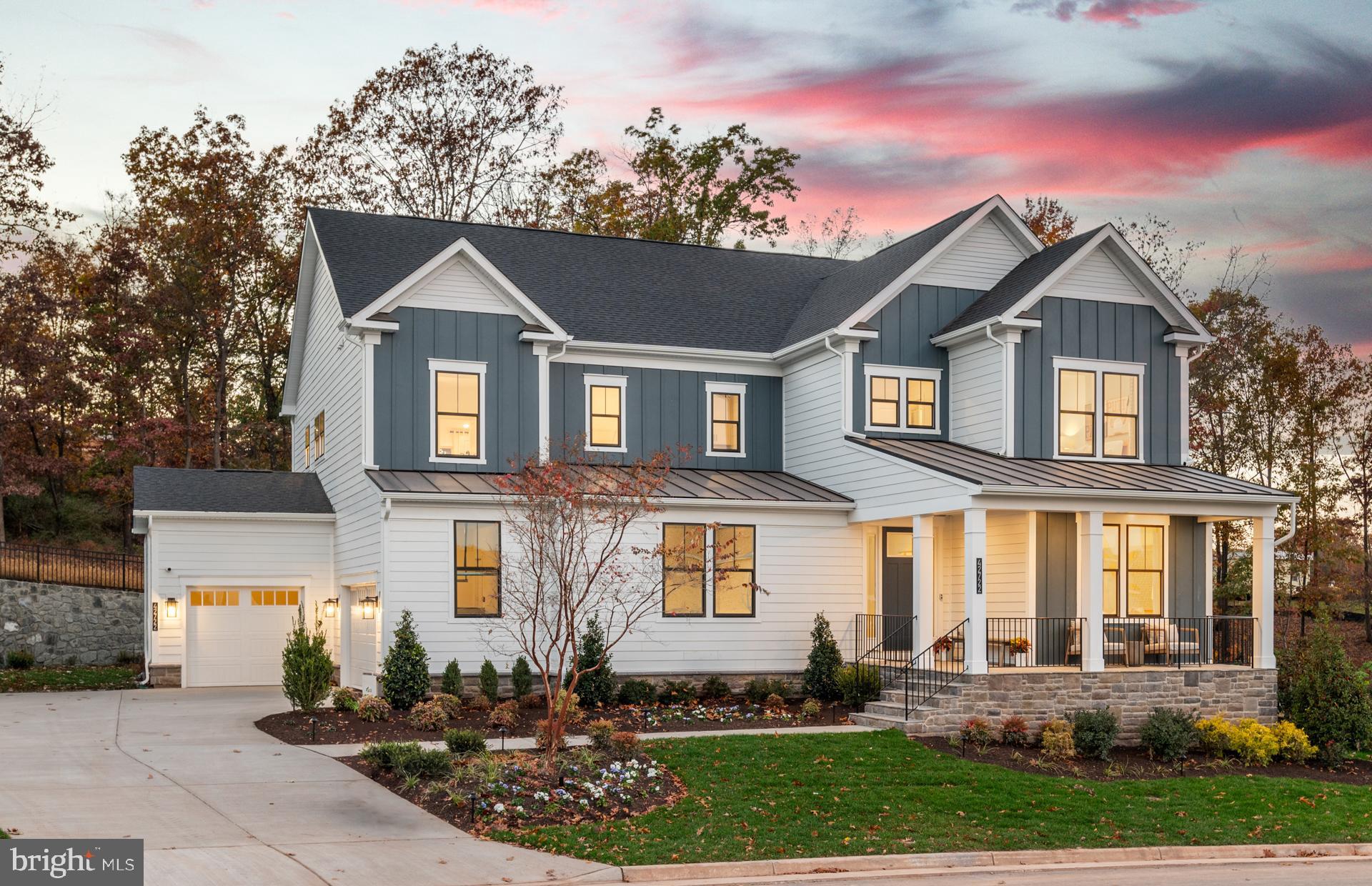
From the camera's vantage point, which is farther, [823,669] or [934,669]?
[823,669]

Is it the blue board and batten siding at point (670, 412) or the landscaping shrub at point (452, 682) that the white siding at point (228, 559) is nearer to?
the blue board and batten siding at point (670, 412)

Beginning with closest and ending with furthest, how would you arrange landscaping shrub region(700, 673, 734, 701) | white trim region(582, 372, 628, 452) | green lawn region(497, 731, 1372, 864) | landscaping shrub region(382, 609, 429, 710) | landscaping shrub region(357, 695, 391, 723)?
1. green lawn region(497, 731, 1372, 864)
2. landscaping shrub region(357, 695, 391, 723)
3. landscaping shrub region(382, 609, 429, 710)
4. landscaping shrub region(700, 673, 734, 701)
5. white trim region(582, 372, 628, 452)

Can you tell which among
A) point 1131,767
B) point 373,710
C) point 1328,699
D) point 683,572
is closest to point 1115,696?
point 1131,767

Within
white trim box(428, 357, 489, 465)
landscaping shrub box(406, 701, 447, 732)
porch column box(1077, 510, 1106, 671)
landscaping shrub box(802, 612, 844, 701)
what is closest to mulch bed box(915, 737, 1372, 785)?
porch column box(1077, 510, 1106, 671)

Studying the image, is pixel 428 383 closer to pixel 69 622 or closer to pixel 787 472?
pixel 787 472

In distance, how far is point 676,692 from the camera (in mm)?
23219

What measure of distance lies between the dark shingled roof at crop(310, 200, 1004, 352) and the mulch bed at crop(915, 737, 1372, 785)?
32.3 feet

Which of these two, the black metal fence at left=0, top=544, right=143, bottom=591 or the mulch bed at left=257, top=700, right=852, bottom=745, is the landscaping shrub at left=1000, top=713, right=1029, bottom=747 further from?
the black metal fence at left=0, top=544, right=143, bottom=591

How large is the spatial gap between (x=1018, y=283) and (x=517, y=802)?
52.5 feet

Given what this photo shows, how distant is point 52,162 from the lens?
39094 mm

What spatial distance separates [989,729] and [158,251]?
31.0m

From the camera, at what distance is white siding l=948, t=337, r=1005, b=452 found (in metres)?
25.1

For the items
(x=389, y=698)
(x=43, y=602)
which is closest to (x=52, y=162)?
(x=43, y=602)

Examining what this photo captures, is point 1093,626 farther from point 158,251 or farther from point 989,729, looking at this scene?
point 158,251
